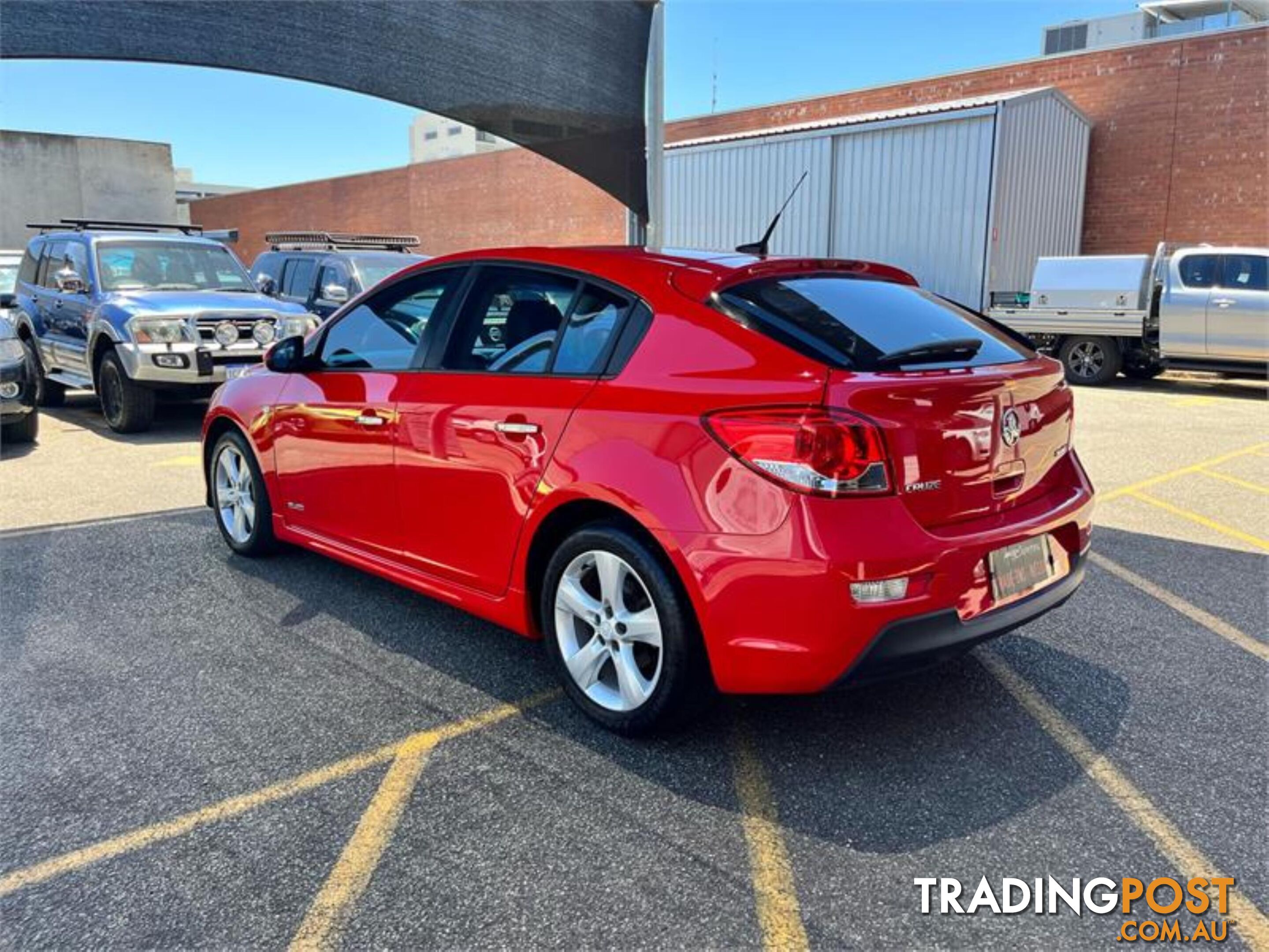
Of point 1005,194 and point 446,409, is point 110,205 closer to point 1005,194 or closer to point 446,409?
point 1005,194

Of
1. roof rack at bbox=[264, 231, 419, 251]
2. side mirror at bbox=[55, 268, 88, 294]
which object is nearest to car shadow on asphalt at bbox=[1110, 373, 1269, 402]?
roof rack at bbox=[264, 231, 419, 251]

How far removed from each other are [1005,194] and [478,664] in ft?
46.5

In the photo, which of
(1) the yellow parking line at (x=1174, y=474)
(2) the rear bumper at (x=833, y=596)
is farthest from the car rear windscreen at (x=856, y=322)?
(1) the yellow parking line at (x=1174, y=474)

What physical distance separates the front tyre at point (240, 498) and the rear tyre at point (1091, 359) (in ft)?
41.1

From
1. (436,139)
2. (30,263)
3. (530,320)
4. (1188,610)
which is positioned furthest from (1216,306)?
(436,139)

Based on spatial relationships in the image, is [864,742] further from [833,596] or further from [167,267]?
[167,267]

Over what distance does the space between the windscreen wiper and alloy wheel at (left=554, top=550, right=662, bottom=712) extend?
40.7 inches

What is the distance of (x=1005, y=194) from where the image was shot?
15117 mm

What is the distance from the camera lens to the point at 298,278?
1207cm

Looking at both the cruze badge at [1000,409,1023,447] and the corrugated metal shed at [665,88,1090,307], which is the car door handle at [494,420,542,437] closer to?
the cruze badge at [1000,409,1023,447]

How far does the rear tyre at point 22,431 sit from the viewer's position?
861 cm

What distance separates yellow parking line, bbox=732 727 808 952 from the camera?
2256 mm

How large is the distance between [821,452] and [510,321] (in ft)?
4.97

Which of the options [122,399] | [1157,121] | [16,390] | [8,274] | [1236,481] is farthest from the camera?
[1157,121]
